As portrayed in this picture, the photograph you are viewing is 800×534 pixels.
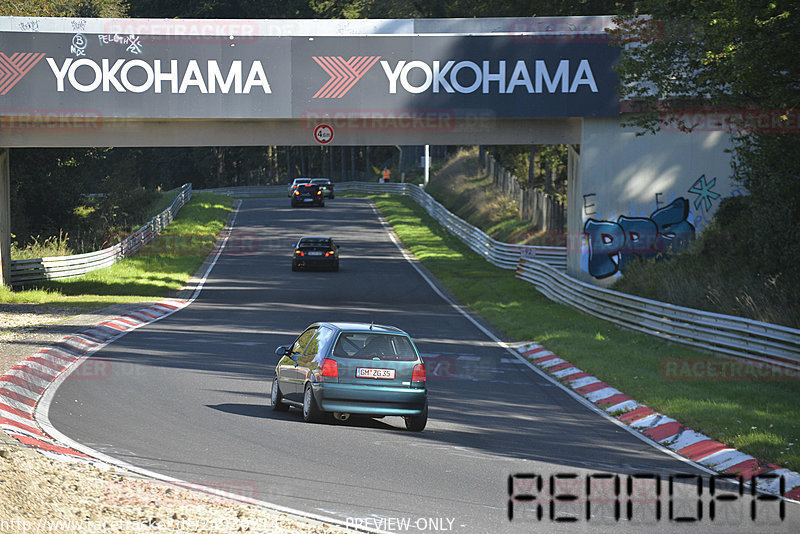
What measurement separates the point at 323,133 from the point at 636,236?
944 cm

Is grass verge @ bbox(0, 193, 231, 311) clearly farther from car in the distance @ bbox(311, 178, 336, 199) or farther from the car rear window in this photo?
the car rear window

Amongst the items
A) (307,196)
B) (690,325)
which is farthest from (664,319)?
(307,196)

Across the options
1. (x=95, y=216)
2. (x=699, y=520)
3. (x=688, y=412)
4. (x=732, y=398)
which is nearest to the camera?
(x=699, y=520)

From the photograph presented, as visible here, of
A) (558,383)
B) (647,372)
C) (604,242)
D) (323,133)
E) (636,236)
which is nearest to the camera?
(558,383)

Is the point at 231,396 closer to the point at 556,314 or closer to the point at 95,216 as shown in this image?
the point at 556,314

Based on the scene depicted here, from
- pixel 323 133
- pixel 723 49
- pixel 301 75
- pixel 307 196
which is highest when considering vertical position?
→ pixel 301 75

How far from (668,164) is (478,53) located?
6320mm

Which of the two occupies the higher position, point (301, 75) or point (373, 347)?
point (301, 75)

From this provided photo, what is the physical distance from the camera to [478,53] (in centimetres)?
2722

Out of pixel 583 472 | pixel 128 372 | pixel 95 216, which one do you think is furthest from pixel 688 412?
pixel 95 216

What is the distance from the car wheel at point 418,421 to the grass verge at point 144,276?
17129 mm

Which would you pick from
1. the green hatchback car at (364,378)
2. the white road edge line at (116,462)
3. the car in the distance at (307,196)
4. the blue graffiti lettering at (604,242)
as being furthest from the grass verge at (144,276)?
the green hatchback car at (364,378)

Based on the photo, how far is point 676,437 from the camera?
41.7 ft

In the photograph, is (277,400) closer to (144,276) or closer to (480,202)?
(144,276)
